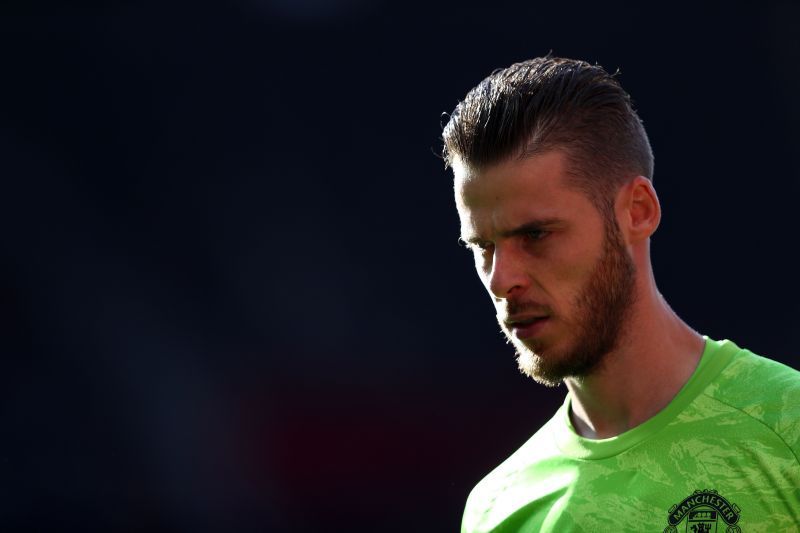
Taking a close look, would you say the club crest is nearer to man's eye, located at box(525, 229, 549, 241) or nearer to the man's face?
the man's face

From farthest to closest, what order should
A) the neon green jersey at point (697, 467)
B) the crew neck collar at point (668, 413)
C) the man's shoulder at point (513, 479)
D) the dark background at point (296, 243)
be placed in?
the dark background at point (296, 243) → the man's shoulder at point (513, 479) → the crew neck collar at point (668, 413) → the neon green jersey at point (697, 467)

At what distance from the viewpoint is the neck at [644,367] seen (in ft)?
6.01

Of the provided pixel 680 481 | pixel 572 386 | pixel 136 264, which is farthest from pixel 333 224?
pixel 680 481

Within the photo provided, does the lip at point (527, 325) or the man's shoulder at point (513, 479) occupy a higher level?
the lip at point (527, 325)

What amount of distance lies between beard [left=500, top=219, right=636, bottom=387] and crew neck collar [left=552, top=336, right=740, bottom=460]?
14 centimetres

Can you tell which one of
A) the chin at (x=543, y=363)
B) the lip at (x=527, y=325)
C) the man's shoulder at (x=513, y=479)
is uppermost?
the lip at (x=527, y=325)

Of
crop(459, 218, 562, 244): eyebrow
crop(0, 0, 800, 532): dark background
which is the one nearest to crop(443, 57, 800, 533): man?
crop(459, 218, 562, 244): eyebrow

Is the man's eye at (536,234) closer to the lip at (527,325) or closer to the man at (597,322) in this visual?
the man at (597,322)

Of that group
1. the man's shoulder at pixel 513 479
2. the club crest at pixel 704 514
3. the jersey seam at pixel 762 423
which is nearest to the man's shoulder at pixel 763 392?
the jersey seam at pixel 762 423

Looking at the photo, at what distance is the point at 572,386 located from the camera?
1984mm

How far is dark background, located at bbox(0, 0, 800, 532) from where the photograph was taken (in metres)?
3.81

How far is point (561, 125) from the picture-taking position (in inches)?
74.2

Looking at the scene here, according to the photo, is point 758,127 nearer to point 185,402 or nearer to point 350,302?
point 350,302

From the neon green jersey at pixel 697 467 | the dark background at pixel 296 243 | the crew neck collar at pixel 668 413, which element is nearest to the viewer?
the neon green jersey at pixel 697 467
